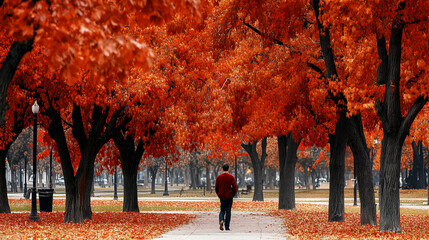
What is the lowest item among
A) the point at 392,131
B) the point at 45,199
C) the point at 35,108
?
the point at 45,199

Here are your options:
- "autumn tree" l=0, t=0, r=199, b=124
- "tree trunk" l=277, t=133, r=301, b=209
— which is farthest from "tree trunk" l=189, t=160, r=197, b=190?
"autumn tree" l=0, t=0, r=199, b=124

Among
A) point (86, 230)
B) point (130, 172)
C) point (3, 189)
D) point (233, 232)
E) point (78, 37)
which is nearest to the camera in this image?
point (78, 37)

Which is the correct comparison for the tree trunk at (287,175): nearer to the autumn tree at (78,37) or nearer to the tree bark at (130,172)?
the tree bark at (130,172)

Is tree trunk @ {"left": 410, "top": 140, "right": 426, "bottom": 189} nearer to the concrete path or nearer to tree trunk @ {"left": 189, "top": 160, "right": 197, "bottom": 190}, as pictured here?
tree trunk @ {"left": 189, "top": 160, "right": 197, "bottom": 190}

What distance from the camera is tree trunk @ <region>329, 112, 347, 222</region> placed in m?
20.7

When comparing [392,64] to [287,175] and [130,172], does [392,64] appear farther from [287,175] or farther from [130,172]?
[130,172]

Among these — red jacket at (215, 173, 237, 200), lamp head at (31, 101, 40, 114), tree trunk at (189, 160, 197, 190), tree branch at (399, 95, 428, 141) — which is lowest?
tree trunk at (189, 160, 197, 190)

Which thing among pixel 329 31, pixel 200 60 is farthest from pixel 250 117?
pixel 329 31

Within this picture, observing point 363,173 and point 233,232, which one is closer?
point 233,232

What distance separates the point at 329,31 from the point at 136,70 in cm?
590

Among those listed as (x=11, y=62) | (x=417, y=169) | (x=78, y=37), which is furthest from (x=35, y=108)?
(x=417, y=169)

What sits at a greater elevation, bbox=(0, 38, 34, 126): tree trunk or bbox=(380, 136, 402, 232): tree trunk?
bbox=(0, 38, 34, 126): tree trunk

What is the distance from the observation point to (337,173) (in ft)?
69.3

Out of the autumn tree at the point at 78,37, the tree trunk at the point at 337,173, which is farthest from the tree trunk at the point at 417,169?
the autumn tree at the point at 78,37
